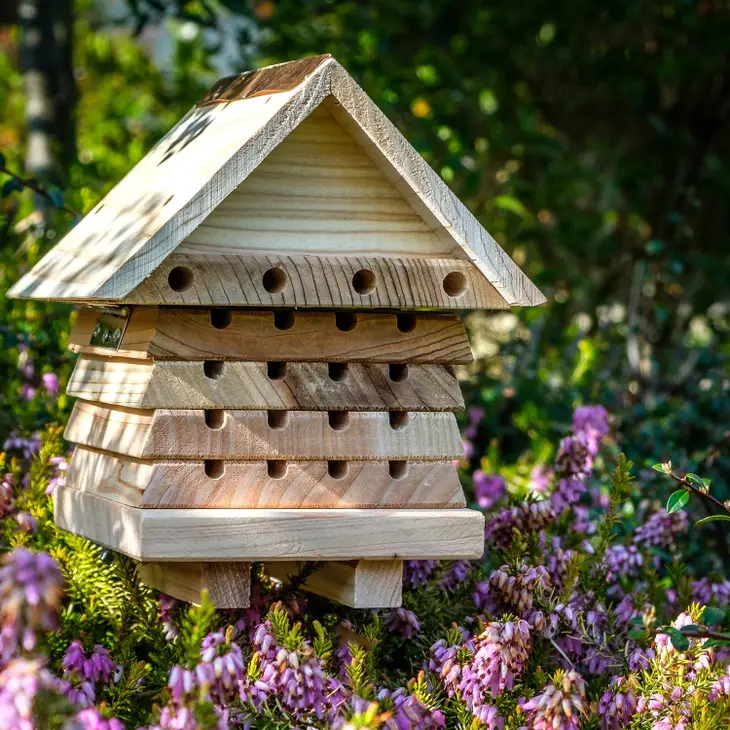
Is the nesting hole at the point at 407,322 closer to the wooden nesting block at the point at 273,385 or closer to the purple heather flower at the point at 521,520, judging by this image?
the wooden nesting block at the point at 273,385

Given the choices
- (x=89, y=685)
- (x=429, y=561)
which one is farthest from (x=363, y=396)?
(x=89, y=685)

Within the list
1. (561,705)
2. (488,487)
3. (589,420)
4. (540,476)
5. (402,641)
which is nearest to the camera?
(561,705)

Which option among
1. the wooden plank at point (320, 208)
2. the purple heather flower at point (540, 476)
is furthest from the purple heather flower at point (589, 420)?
the wooden plank at point (320, 208)

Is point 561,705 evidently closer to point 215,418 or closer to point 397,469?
point 397,469

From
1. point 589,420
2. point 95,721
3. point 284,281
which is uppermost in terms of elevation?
point 589,420

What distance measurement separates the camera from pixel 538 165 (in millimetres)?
6105

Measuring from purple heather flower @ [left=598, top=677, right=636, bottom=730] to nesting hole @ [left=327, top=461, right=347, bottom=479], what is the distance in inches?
25.8

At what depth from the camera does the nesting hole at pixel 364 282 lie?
2395mm

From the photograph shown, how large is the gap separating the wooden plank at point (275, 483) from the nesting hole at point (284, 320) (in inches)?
10.6

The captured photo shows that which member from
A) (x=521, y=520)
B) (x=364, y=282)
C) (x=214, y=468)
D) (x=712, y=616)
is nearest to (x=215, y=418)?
(x=214, y=468)

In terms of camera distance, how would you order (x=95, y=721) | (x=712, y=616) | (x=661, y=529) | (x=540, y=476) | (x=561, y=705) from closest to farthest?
(x=95, y=721) → (x=561, y=705) → (x=712, y=616) → (x=661, y=529) → (x=540, y=476)

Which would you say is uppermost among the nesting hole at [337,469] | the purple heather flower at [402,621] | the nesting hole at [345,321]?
the nesting hole at [345,321]

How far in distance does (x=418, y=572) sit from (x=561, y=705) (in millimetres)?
762

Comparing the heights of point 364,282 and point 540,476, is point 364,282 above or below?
below
